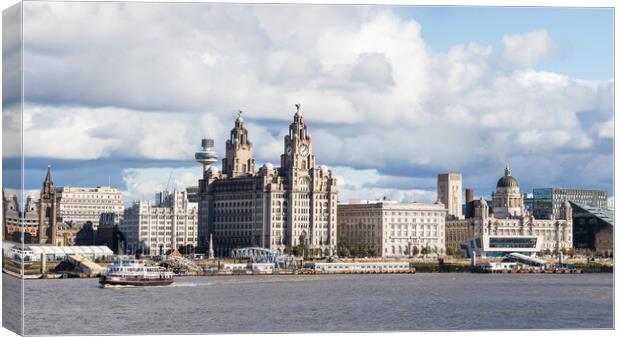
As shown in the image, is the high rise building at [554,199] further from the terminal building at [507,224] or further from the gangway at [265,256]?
the gangway at [265,256]

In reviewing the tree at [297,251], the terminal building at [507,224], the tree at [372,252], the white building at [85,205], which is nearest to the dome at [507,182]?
the terminal building at [507,224]

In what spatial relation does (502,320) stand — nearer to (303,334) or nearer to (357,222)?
(303,334)

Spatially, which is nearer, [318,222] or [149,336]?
[149,336]

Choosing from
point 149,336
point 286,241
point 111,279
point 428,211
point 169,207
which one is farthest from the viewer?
point 169,207

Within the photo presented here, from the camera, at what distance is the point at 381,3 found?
29531mm

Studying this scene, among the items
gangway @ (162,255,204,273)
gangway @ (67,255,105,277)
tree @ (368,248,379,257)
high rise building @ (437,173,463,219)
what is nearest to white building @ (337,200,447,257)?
tree @ (368,248,379,257)

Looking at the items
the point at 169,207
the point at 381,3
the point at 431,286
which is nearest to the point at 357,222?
the point at 169,207

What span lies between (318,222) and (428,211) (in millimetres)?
9516

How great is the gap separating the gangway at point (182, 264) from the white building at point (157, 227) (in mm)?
26998

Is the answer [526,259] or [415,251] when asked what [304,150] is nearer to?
[415,251]

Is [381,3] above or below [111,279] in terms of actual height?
above

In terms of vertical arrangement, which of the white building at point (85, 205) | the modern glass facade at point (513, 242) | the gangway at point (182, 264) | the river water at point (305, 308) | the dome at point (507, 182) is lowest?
the river water at point (305, 308)

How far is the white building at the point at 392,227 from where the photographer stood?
101 m

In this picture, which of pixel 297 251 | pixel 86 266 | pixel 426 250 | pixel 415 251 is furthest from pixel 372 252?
pixel 86 266
